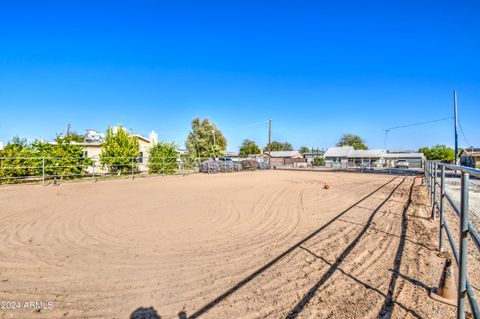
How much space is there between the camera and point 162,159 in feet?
69.4

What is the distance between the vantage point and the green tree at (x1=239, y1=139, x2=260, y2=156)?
7650 centimetres

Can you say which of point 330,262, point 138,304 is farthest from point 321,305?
point 138,304

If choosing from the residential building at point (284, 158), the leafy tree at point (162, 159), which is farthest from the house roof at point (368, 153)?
the leafy tree at point (162, 159)

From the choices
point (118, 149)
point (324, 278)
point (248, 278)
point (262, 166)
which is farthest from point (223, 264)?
point (262, 166)

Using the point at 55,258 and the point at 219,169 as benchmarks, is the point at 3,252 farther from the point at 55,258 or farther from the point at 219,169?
the point at 219,169

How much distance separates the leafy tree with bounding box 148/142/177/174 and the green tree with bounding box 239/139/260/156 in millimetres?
53429

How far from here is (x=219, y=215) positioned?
641 centimetres

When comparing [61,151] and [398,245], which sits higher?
[61,151]

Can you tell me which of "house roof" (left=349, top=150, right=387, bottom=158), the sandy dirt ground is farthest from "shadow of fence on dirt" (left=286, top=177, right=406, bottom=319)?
"house roof" (left=349, top=150, right=387, bottom=158)

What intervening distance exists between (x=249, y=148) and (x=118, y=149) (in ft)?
193

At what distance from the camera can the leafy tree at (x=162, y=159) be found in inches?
819

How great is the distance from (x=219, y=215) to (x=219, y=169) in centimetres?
1874

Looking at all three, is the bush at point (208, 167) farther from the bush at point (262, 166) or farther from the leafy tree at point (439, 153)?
the leafy tree at point (439, 153)

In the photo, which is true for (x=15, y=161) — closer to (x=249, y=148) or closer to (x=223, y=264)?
(x=223, y=264)
